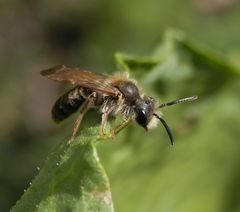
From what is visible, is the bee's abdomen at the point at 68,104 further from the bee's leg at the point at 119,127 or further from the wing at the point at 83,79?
the bee's leg at the point at 119,127

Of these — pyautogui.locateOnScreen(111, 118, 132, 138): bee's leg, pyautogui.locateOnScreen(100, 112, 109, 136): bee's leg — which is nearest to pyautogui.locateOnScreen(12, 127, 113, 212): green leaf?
pyautogui.locateOnScreen(100, 112, 109, 136): bee's leg

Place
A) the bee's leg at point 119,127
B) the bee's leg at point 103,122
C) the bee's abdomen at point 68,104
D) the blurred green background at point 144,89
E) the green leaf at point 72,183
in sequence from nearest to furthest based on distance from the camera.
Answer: the green leaf at point 72,183 < the bee's leg at point 103,122 < the bee's leg at point 119,127 < the bee's abdomen at point 68,104 < the blurred green background at point 144,89

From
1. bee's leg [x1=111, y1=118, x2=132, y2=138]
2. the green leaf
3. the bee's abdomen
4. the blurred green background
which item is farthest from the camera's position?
the blurred green background

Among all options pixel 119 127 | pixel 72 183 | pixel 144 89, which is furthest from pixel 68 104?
pixel 72 183

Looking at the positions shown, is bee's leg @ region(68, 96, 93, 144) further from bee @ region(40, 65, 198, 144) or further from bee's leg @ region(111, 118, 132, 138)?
bee's leg @ region(111, 118, 132, 138)

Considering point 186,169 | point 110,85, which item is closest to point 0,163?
point 186,169

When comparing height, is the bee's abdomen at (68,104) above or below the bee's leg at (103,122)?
above

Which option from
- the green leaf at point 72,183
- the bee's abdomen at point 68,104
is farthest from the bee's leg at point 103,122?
the bee's abdomen at point 68,104
